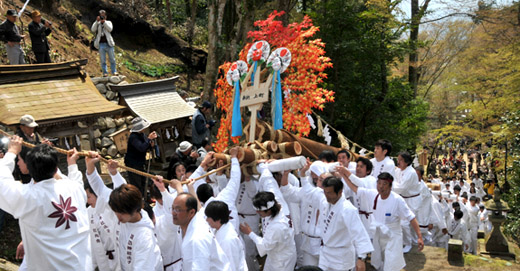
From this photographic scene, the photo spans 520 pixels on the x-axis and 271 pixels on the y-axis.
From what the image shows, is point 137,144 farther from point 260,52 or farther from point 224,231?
point 224,231

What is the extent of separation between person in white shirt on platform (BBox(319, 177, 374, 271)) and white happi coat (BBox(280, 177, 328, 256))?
1.47 ft

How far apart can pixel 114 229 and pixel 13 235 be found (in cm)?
347

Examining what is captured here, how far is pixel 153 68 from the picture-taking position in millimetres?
19578

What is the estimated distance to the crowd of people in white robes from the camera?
400cm

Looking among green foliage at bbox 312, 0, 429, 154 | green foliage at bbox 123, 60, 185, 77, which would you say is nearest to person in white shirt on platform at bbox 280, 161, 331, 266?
green foliage at bbox 312, 0, 429, 154

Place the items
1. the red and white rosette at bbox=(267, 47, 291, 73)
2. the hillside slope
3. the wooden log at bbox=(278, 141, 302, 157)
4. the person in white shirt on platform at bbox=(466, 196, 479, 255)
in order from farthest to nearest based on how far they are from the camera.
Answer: the hillside slope < the person in white shirt on platform at bbox=(466, 196, 479, 255) < the red and white rosette at bbox=(267, 47, 291, 73) < the wooden log at bbox=(278, 141, 302, 157)

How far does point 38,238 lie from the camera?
3955 mm

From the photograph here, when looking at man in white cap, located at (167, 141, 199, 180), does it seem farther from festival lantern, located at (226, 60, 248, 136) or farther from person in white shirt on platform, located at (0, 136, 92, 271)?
person in white shirt on platform, located at (0, 136, 92, 271)

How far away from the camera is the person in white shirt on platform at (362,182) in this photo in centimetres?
657

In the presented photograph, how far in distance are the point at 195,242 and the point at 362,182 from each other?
340 centimetres

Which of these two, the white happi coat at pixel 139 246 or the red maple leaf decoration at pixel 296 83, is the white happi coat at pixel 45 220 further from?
the red maple leaf decoration at pixel 296 83

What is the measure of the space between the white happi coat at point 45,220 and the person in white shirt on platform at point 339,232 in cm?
296

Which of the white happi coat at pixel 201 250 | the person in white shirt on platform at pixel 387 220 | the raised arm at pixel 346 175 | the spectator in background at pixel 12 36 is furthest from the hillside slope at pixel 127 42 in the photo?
the white happi coat at pixel 201 250

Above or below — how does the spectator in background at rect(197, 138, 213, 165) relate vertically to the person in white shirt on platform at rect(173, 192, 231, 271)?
above
